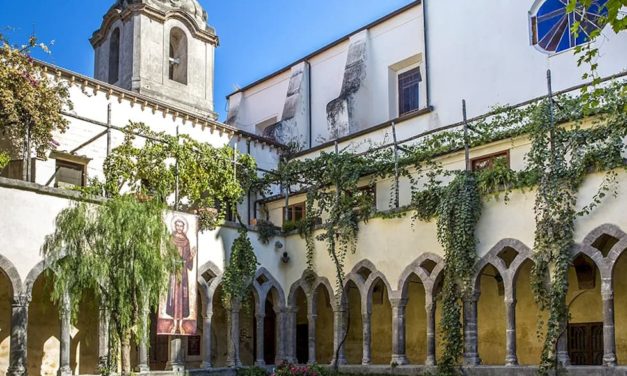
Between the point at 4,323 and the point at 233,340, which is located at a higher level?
the point at 4,323

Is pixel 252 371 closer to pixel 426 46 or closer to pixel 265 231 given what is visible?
pixel 265 231

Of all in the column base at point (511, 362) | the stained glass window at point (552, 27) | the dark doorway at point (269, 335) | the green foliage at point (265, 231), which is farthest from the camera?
the dark doorway at point (269, 335)

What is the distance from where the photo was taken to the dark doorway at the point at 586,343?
1972cm

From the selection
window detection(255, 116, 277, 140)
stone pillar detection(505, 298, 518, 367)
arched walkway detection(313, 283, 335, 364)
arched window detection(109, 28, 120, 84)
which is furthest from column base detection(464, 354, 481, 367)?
arched window detection(109, 28, 120, 84)

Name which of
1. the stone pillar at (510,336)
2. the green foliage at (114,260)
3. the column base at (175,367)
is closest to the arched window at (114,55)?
the column base at (175,367)

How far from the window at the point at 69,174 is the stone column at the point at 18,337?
4.42m

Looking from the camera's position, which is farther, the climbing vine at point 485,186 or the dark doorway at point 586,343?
the dark doorway at point 586,343

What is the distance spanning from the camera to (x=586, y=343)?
20.0m

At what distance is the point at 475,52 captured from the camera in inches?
920

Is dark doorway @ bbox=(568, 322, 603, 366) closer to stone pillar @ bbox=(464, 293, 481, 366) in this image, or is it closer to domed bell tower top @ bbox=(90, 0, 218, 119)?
stone pillar @ bbox=(464, 293, 481, 366)

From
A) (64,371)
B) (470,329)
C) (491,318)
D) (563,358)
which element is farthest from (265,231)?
(563,358)

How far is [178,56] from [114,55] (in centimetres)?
204

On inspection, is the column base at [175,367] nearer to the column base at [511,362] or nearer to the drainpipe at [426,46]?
the column base at [511,362]

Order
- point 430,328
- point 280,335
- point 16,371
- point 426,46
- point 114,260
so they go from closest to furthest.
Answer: point 114,260
point 16,371
point 430,328
point 280,335
point 426,46
